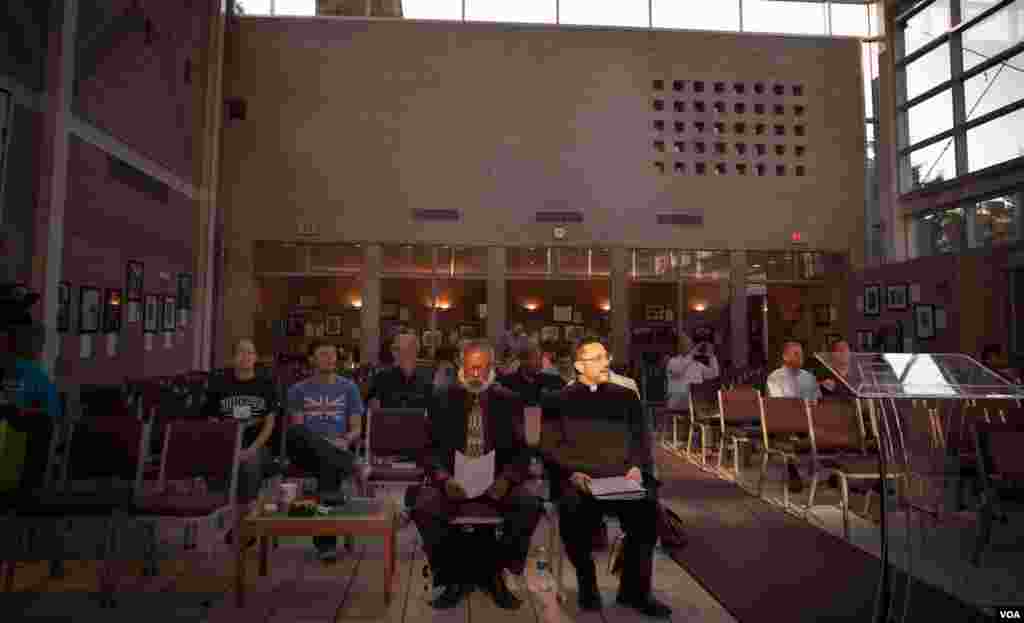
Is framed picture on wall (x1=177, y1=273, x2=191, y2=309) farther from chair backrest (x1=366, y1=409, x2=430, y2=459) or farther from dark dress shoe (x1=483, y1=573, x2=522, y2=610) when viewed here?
dark dress shoe (x1=483, y1=573, x2=522, y2=610)

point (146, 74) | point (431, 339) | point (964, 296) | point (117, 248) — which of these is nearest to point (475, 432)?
point (117, 248)

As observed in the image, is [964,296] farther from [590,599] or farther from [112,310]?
[112,310]

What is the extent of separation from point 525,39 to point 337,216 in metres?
5.45

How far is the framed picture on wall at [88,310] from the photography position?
25.2 ft

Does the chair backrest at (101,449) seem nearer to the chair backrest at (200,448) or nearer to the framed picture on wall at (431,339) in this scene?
the chair backrest at (200,448)

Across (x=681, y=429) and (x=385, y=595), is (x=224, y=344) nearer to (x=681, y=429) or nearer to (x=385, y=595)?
(x=681, y=429)

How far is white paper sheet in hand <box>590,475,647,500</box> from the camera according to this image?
3.22 m

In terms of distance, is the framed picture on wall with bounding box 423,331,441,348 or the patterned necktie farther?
the framed picture on wall with bounding box 423,331,441,348

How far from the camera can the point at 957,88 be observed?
1227cm

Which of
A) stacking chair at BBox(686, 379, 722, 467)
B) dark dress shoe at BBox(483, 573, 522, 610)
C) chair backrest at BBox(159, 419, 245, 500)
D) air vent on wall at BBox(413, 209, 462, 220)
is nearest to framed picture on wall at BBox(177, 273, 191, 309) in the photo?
air vent on wall at BBox(413, 209, 462, 220)

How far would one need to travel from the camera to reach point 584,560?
330 centimetres

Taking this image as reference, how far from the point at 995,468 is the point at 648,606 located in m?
2.47

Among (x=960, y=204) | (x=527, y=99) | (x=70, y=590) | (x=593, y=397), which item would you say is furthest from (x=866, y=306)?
(x=70, y=590)

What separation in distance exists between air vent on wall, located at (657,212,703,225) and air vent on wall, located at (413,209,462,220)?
429 centimetres
